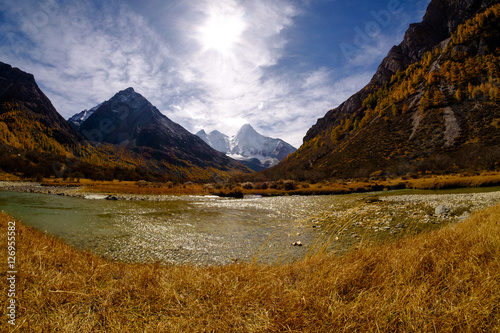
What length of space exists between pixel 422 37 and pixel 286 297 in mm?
208311

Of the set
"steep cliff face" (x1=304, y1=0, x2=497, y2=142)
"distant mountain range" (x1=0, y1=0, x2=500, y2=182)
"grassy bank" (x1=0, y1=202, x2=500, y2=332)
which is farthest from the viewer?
"steep cliff face" (x1=304, y1=0, x2=497, y2=142)

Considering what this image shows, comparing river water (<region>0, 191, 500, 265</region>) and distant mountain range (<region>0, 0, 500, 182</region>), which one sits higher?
distant mountain range (<region>0, 0, 500, 182</region>)

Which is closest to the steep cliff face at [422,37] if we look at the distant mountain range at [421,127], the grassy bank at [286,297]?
the distant mountain range at [421,127]

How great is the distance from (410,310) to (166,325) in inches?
106

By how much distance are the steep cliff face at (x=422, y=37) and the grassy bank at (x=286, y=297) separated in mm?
171852

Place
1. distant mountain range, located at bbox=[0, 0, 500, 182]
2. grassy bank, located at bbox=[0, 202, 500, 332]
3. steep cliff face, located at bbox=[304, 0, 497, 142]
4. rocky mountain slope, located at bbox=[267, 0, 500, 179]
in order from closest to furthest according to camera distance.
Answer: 1. grassy bank, located at bbox=[0, 202, 500, 332]
2. rocky mountain slope, located at bbox=[267, 0, 500, 179]
3. distant mountain range, located at bbox=[0, 0, 500, 182]
4. steep cliff face, located at bbox=[304, 0, 497, 142]

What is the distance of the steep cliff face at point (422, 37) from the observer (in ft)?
415

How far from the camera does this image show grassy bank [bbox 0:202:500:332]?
2.08 m

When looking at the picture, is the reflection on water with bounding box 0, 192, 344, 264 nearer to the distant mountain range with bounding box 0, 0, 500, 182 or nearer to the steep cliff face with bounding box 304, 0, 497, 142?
the distant mountain range with bounding box 0, 0, 500, 182

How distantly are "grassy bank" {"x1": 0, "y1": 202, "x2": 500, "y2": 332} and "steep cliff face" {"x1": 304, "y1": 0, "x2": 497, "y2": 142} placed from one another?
172 meters

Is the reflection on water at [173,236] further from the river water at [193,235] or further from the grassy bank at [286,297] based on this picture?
the grassy bank at [286,297]

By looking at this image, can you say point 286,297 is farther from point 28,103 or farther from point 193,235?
point 28,103

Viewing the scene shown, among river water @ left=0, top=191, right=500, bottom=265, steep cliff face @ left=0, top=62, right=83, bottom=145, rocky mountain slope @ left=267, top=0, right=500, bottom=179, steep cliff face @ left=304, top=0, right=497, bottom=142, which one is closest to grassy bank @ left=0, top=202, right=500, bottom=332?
river water @ left=0, top=191, right=500, bottom=265

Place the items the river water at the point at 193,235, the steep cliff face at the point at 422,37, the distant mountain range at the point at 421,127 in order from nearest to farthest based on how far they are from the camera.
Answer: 1. the river water at the point at 193,235
2. the distant mountain range at the point at 421,127
3. the steep cliff face at the point at 422,37
